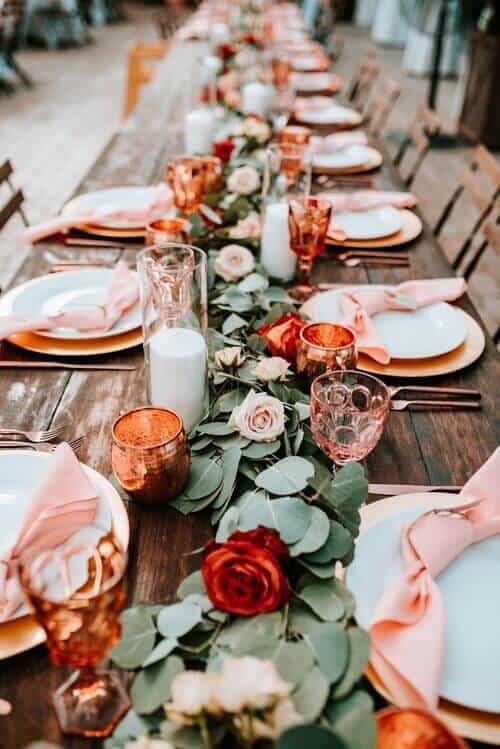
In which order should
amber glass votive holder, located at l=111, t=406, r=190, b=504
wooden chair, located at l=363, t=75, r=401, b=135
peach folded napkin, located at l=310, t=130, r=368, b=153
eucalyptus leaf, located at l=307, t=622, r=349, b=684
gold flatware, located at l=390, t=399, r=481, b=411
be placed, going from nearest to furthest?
eucalyptus leaf, located at l=307, t=622, r=349, b=684, amber glass votive holder, located at l=111, t=406, r=190, b=504, gold flatware, located at l=390, t=399, r=481, b=411, peach folded napkin, located at l=310, t=130, r=368, b=153, wooden chair, located at l=363, t=75, r=401, b=135

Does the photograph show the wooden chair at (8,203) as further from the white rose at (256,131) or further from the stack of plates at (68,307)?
the white rose at (256,131)

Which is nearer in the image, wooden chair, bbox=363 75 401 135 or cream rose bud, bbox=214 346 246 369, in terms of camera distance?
cream rose bud, bbox=214 346 246 369

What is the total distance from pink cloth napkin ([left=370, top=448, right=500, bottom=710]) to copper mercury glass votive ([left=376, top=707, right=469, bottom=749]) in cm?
8

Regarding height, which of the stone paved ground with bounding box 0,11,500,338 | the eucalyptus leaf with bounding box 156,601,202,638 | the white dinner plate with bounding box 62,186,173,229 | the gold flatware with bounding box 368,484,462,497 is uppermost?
the eucalyptus leaf with bounding box 156,601,202,638

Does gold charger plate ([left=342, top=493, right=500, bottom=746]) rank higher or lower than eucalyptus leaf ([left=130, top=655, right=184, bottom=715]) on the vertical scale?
lower

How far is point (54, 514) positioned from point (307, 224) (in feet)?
2.67

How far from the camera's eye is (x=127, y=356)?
1.23m

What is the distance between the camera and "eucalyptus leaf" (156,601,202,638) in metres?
0.68

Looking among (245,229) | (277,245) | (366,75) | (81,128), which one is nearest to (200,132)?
(245,229)

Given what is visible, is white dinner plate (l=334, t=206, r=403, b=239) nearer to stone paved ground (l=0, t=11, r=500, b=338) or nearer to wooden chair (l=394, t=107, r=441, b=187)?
wooden chair (l=394, t=107, r=441, b=187)

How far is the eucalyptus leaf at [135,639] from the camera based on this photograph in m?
0.66

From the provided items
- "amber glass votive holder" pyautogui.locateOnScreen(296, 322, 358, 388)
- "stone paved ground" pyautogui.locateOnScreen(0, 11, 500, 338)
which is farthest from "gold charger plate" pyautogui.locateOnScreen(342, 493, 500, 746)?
"stone paved ground" pyautogui.locateOnScreen(0, 11, 500, 338)

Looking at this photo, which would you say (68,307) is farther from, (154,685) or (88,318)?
(154,685)

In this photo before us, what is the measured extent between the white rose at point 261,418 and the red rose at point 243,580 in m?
0.24
